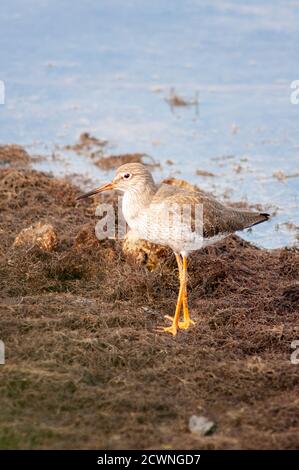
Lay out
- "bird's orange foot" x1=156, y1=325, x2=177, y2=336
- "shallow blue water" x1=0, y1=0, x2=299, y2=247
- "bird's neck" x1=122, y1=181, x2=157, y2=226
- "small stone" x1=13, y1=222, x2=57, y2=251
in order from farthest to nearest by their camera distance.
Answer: "shallow blue water" x1=0, y1=0, x2=299, y2=247, "small stone" x1=13, y1=222, x2=57, y2=251, "bird's neck" x1=122, y1=181, x2=157, y2=226, "bird's orange foot" x1=156, y1=325, x2=177, y2=336

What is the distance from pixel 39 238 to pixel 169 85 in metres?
6.49

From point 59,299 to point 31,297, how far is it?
0.82 ft

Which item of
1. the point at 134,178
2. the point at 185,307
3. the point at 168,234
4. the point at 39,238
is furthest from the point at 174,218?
the point at 39,238

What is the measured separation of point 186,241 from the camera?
27.4 ft

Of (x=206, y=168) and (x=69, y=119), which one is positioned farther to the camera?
(x=69, y=119)

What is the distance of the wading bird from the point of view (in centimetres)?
825

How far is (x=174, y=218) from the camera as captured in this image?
8258 millimetres

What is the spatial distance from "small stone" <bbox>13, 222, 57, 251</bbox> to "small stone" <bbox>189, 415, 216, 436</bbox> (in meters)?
3.66

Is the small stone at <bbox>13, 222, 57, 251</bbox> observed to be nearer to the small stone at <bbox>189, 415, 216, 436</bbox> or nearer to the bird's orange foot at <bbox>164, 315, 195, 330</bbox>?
the bird's orange foot at <bbox>164, 315, 195, 330</bbox>

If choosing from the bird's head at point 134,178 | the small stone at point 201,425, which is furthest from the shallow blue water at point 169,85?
the small stone at point 201,425

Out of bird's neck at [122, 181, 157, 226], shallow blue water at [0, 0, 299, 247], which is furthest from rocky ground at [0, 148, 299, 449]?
shallow blue water at [0, 0, 299, 247]
